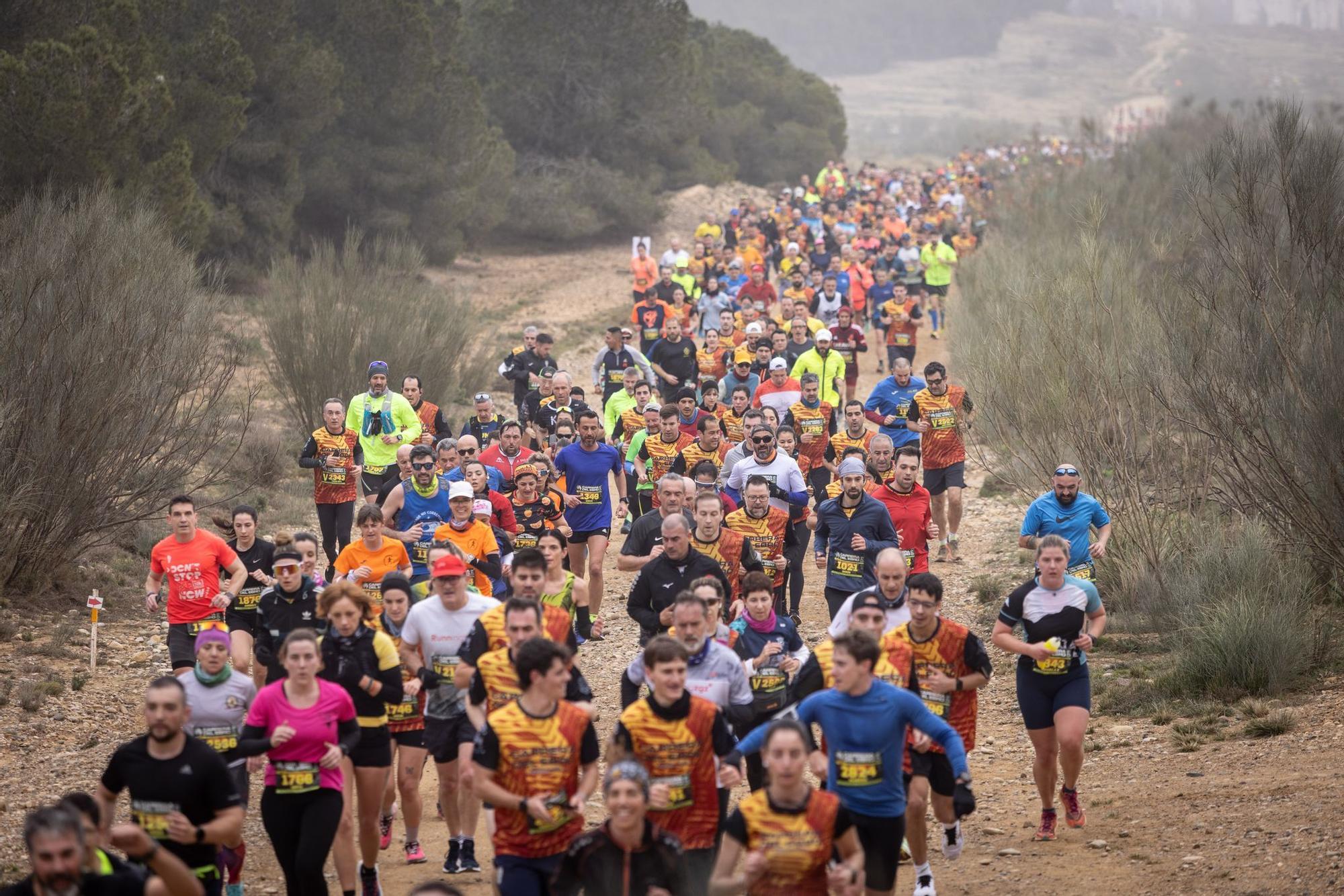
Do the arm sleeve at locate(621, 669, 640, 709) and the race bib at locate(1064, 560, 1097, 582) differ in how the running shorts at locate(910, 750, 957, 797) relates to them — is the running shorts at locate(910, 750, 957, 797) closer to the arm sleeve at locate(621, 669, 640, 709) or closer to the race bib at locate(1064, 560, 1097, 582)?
the arm sleeve at locate(621, 669, 640, 709)

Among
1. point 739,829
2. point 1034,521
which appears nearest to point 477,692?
point 739,829

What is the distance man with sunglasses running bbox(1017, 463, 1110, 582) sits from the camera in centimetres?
1114

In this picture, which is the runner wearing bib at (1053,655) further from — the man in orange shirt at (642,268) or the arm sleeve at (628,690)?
the man in orange shirt at (642,268)

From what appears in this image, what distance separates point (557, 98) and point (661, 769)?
45.3m

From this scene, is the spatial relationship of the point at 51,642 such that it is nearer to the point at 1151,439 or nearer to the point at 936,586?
the point at 936,586

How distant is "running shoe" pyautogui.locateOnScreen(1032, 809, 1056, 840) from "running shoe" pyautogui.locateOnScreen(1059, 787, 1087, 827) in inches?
8.0

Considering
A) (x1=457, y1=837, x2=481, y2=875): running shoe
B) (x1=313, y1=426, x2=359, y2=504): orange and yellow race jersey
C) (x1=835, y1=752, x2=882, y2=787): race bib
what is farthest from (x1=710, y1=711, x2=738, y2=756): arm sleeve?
(x1=313, y1=426, x2=359, y2=504): orange and yellow race jersey

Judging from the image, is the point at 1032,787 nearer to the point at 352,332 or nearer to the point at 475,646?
the point at 475,646

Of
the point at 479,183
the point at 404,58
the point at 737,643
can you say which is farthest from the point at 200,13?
the point at 737,643

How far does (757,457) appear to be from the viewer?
13266 mm

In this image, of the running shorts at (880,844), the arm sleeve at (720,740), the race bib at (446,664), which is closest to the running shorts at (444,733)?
the race bib at (446,664)

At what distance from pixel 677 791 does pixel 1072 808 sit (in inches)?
144

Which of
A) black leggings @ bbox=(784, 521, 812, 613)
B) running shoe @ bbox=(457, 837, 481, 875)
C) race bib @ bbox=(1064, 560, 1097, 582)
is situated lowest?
running shoe @ bbox=(457, 837, 481, 875)

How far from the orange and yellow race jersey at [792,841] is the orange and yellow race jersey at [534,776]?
0.90m
